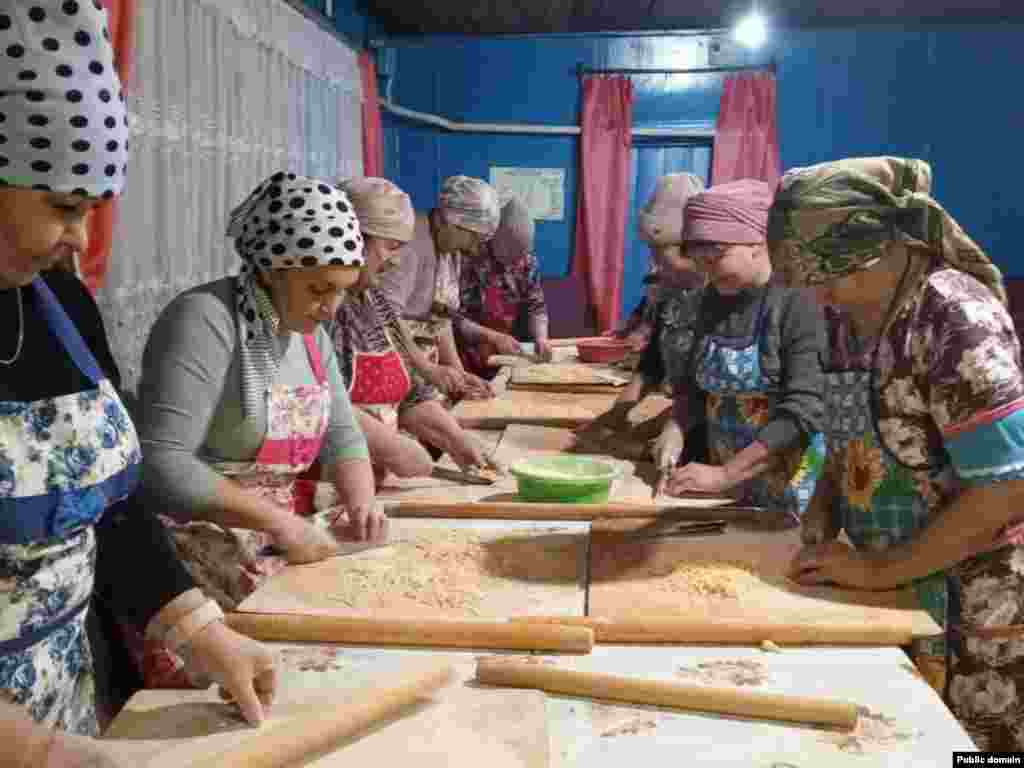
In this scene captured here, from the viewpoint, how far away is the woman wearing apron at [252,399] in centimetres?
202

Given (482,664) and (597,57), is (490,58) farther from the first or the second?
(482,664)

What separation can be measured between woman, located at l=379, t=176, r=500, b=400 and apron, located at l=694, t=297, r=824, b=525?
84.5 inches

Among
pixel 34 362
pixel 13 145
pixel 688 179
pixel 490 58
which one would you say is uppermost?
pixel 490 58

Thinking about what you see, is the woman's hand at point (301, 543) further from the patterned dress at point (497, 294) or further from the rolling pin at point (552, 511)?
the patterned dress at point (497, 294)

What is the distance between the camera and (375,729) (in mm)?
1313

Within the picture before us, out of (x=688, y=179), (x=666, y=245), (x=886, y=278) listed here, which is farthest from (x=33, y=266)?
(x=688, y=179)

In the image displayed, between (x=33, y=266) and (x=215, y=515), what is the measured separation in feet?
3.22

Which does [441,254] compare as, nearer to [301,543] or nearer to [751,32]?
[301,543]

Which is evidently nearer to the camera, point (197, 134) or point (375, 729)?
point (375, 729)

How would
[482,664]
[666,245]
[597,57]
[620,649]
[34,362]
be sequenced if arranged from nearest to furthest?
[34,362] → [482,664] → [620,649] → [666,245] → [597,57]

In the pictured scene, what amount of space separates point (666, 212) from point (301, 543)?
3.12 meters

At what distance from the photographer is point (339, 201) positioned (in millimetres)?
2238

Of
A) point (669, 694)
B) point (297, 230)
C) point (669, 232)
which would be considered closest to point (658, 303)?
point (669, 232)

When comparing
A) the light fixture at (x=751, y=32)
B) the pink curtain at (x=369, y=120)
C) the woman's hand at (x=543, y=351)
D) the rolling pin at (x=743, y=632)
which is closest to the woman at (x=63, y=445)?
the rolling pin at (x=743, y=632)
